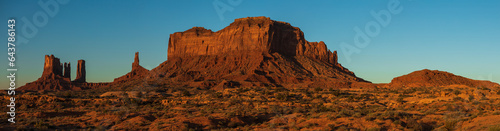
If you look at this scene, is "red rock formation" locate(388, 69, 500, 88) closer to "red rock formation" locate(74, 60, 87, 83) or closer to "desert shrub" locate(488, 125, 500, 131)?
"desert shrub" locate(488, 125, 500, 131)

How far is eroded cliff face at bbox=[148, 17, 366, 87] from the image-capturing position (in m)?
92.7

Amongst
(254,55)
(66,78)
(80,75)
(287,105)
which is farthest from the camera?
(80,75)

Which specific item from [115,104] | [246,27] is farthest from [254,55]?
[115,104]

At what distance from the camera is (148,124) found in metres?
23.7

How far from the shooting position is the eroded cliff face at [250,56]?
92.7 metres

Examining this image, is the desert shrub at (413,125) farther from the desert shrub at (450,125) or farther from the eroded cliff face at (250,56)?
the eroded cliff face at (250,56)

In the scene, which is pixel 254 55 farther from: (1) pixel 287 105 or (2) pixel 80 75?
(2) pixel 80 75

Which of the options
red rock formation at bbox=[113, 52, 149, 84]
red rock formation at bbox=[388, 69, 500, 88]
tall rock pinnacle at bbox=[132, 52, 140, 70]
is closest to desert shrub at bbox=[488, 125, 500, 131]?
red rock formation at bbox=[388, 69, 500, 88]

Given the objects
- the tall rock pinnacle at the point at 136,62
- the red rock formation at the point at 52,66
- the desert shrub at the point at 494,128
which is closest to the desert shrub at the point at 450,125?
the desert shrub at the point at 494,128

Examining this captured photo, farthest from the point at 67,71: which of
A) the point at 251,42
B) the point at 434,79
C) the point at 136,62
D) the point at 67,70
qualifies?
the point at 434,79

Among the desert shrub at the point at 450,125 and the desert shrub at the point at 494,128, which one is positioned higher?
the desert shrub at the point at 494,128

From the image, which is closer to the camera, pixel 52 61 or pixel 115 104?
pixel 115 104

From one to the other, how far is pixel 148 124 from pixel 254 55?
80.9m

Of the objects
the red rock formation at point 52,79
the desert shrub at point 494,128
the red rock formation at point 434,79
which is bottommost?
the desert shrub at point 494,128
